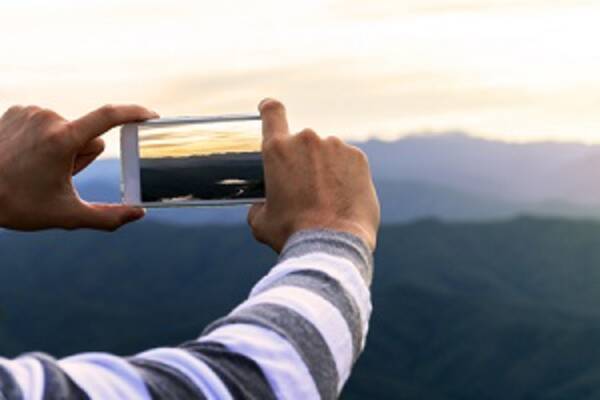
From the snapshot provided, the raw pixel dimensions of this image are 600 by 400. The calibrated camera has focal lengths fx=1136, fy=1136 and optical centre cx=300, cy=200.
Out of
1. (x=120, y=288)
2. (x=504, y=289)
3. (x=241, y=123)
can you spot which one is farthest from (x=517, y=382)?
(x=241, y=123)

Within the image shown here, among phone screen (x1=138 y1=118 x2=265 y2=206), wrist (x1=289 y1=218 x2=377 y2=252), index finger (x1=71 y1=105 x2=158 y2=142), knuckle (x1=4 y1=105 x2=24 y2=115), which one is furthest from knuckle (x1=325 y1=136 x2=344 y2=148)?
knuckle (x1=4 y1=105 x2=24 y2=115)

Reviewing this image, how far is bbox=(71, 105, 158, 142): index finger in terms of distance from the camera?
1.99 meters

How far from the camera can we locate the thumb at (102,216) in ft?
6.92

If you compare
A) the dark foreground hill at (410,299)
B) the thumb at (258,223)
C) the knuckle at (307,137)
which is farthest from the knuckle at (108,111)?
the dark foreground hill at (410,299)

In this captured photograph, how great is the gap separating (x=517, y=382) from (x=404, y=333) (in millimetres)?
20323

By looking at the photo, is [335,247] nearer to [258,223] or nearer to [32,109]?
[258,223]

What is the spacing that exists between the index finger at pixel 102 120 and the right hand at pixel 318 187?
1.26ft

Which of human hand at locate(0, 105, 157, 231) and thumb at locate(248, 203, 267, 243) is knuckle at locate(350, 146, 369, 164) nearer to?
thumb at locate(248, 203, 267, 243)

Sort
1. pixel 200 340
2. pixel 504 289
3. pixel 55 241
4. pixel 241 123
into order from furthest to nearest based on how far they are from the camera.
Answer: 1. pixel 55 241
2. pixel 504 289
3. pixel 241 123
4. pixel 200 340

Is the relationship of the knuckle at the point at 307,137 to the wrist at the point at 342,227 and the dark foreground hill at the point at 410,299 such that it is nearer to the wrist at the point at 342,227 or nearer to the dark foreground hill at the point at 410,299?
the wrist at the point at 342,227

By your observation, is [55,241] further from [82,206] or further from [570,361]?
[82,206]

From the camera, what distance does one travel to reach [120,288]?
510 feet

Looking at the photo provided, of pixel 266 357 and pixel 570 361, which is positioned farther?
pixel 570 361

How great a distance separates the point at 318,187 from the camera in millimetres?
1688
